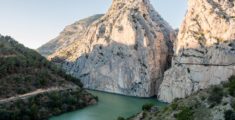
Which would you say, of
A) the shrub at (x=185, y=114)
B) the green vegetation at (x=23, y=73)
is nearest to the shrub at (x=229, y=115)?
the shrub at (x=185, y=114)

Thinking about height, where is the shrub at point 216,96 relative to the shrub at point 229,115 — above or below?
above

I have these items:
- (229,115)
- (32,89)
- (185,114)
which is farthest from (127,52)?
Answer: (229,115)

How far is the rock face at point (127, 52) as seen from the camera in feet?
342

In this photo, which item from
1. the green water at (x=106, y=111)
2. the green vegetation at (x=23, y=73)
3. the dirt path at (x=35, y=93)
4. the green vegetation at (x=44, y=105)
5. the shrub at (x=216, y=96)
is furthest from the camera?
the green vegetation at (x=23, y=73)

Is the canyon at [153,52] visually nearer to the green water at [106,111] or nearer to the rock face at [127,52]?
the rock face at [127,52]

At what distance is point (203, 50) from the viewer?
8681cm

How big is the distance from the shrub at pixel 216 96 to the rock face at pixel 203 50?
56943 mm

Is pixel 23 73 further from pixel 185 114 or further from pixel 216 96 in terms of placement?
pixel 216 96

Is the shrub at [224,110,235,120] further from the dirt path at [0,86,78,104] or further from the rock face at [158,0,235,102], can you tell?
the rock face at [158,0,235,102]

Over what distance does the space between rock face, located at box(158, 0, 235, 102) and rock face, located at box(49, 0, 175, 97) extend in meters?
10.2

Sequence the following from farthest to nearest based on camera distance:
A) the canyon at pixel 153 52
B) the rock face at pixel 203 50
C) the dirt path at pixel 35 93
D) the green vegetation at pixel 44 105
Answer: the canyon at pixel 153 52, the rock face at pixel 203 50, the dirt path at pixel 35 93, the green vegetation at pixel 44 105

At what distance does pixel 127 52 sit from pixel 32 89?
1527 inches

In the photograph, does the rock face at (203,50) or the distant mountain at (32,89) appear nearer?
the distant mountain at (32,89)

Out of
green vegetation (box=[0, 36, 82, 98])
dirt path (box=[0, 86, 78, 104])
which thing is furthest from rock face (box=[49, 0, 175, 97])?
dirt path (box=[0, 86, 78, 104])
